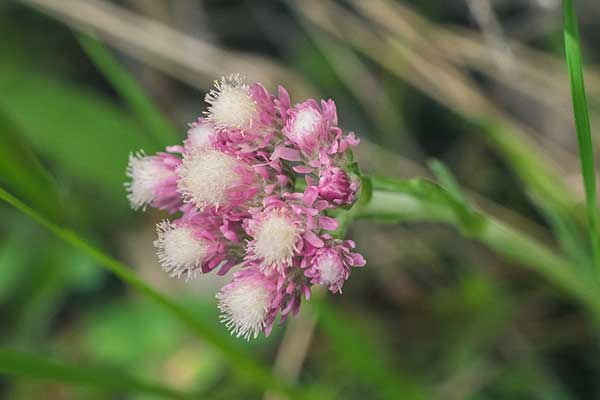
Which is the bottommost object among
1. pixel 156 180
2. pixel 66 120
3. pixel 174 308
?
pixel 174 308

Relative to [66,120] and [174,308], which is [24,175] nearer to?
[174,308]

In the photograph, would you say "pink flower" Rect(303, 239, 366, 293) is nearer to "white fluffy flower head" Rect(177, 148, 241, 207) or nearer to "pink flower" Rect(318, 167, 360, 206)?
"pink flower" Rect(318, 167, 360, 206)

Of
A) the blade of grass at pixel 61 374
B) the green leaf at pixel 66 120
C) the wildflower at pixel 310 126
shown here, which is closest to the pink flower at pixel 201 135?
the wildflower at pixel 310 126

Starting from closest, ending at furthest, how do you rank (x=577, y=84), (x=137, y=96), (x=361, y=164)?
(x=577, y=84) < (x=137, y=96) < (x=361, y=164)

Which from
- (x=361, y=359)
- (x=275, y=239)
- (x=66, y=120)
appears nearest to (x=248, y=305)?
(x=275, y=239)

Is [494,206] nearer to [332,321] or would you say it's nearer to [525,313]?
[525,313]

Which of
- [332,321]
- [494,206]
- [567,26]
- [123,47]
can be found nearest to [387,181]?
[567,26]

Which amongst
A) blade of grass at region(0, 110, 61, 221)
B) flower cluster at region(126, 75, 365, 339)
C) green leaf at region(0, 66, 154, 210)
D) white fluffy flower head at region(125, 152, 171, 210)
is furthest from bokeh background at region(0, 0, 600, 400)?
flower cluster at region(126, 75, 365, 339)
